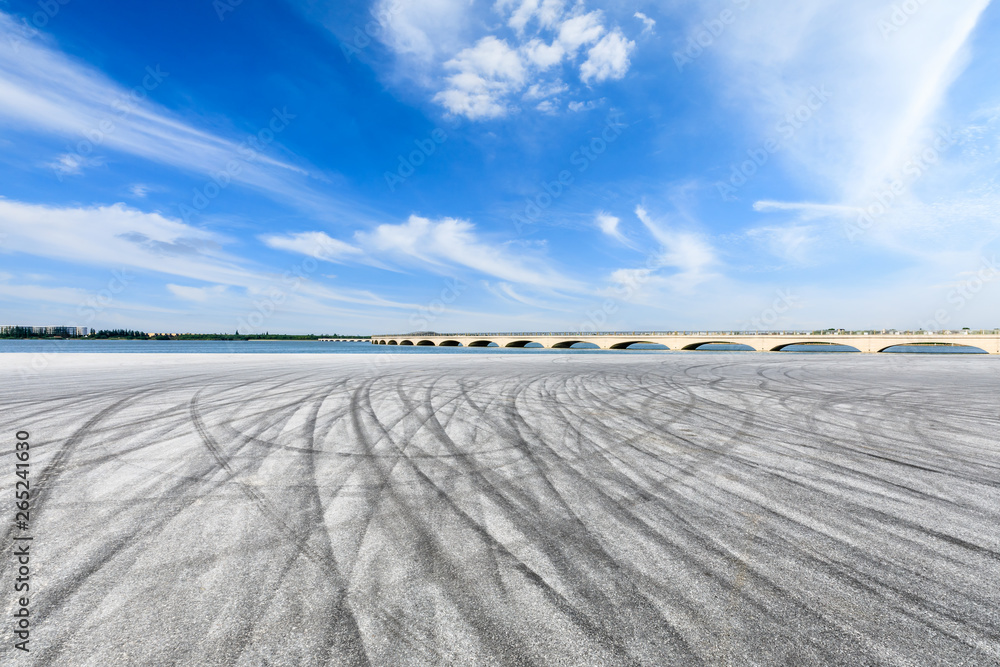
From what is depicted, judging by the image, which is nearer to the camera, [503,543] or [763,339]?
[503,543]

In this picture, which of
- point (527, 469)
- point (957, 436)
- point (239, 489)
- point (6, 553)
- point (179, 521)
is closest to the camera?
point (6, 553)

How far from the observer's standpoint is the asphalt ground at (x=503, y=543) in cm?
255

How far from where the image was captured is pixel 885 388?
14969 millimetres

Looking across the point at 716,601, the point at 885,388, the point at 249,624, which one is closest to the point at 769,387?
the point at 885,388

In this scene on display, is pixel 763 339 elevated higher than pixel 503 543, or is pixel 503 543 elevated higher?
pixel 763 339

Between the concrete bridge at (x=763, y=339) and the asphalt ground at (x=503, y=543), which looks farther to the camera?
the concrete bridge at (x=763, y=339)

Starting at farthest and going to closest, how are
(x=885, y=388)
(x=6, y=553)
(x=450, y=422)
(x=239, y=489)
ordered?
(x=885, y=388) → (x=450, y=422) → (x=239, y=489) → (x=6, y=553)

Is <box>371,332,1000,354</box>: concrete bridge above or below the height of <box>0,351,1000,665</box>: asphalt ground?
above

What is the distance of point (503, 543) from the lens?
12.3 feet

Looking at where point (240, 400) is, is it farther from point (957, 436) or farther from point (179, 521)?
point (957, 436)

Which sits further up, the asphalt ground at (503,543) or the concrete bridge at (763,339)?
the concrete bridge at (763,339)

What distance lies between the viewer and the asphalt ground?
2.55 m

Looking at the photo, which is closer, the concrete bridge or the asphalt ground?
the asphalt ground

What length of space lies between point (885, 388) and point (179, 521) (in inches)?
814
